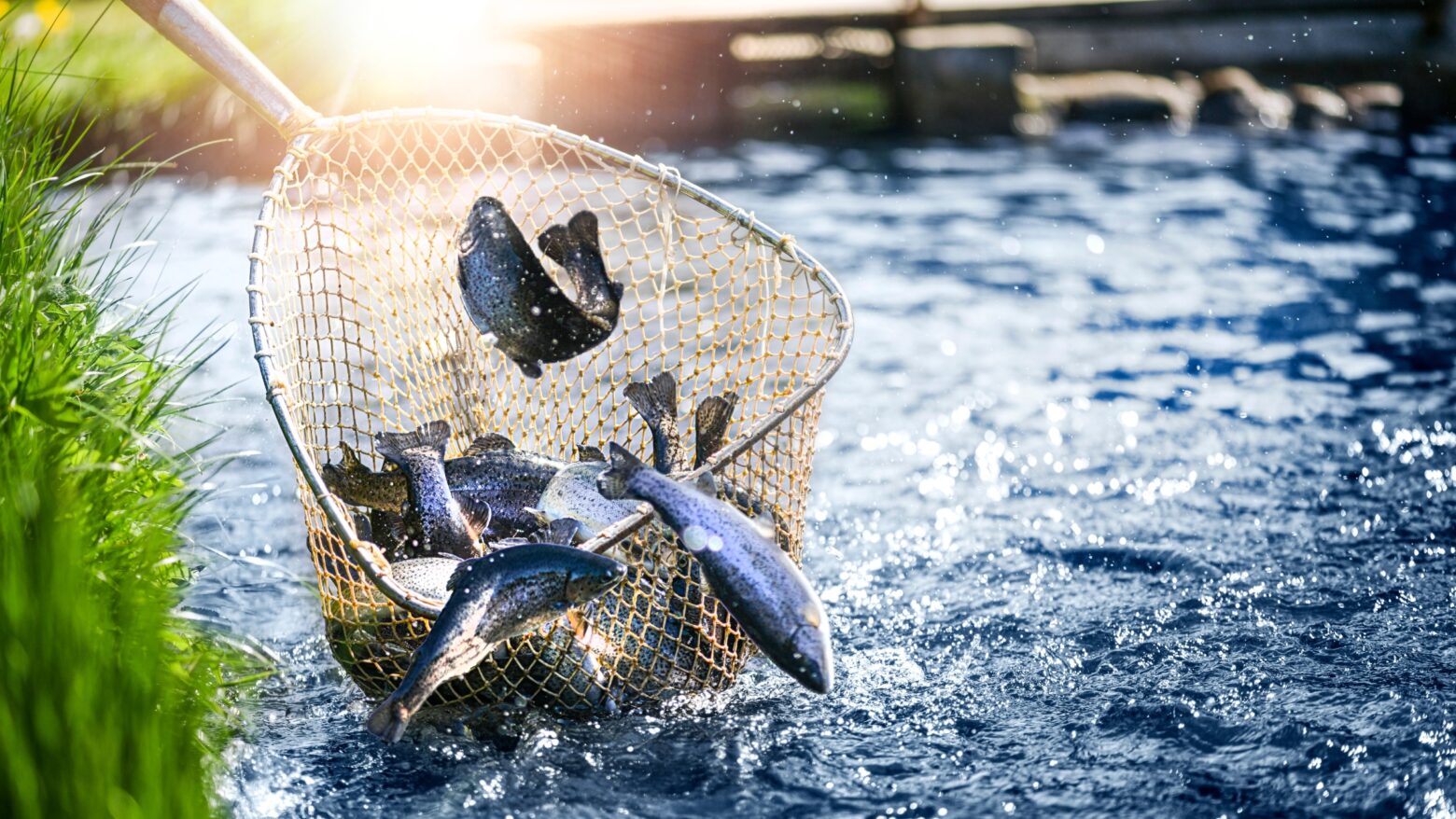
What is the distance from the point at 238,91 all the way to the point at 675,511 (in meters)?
1.85

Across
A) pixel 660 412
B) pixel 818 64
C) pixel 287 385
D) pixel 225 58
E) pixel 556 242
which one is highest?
pixel 818 64

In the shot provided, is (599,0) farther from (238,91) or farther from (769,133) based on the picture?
(238,91)

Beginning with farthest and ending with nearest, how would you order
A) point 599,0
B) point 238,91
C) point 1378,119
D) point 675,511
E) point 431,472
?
point 599,0
point 1378,119
point 238,91
point 431,472
point 675,511

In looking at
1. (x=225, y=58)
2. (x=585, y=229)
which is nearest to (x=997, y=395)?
(x=585, y=229)

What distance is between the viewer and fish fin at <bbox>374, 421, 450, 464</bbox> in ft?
11.4

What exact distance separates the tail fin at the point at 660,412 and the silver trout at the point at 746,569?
1.04 feet

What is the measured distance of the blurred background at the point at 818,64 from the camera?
1138 cm

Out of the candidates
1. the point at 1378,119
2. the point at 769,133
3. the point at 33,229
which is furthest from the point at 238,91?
the point at 1378,119

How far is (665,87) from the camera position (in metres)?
12.5

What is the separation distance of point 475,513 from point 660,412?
637 mm

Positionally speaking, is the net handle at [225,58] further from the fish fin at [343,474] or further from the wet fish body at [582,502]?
the wet fish body at [582,502]

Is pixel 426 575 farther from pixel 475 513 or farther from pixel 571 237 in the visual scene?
pixel 571 237

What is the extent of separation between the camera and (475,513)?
359cm

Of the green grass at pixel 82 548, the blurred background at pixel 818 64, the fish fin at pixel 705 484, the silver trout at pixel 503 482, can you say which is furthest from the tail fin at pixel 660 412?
the blurred background at pixel 818 64
